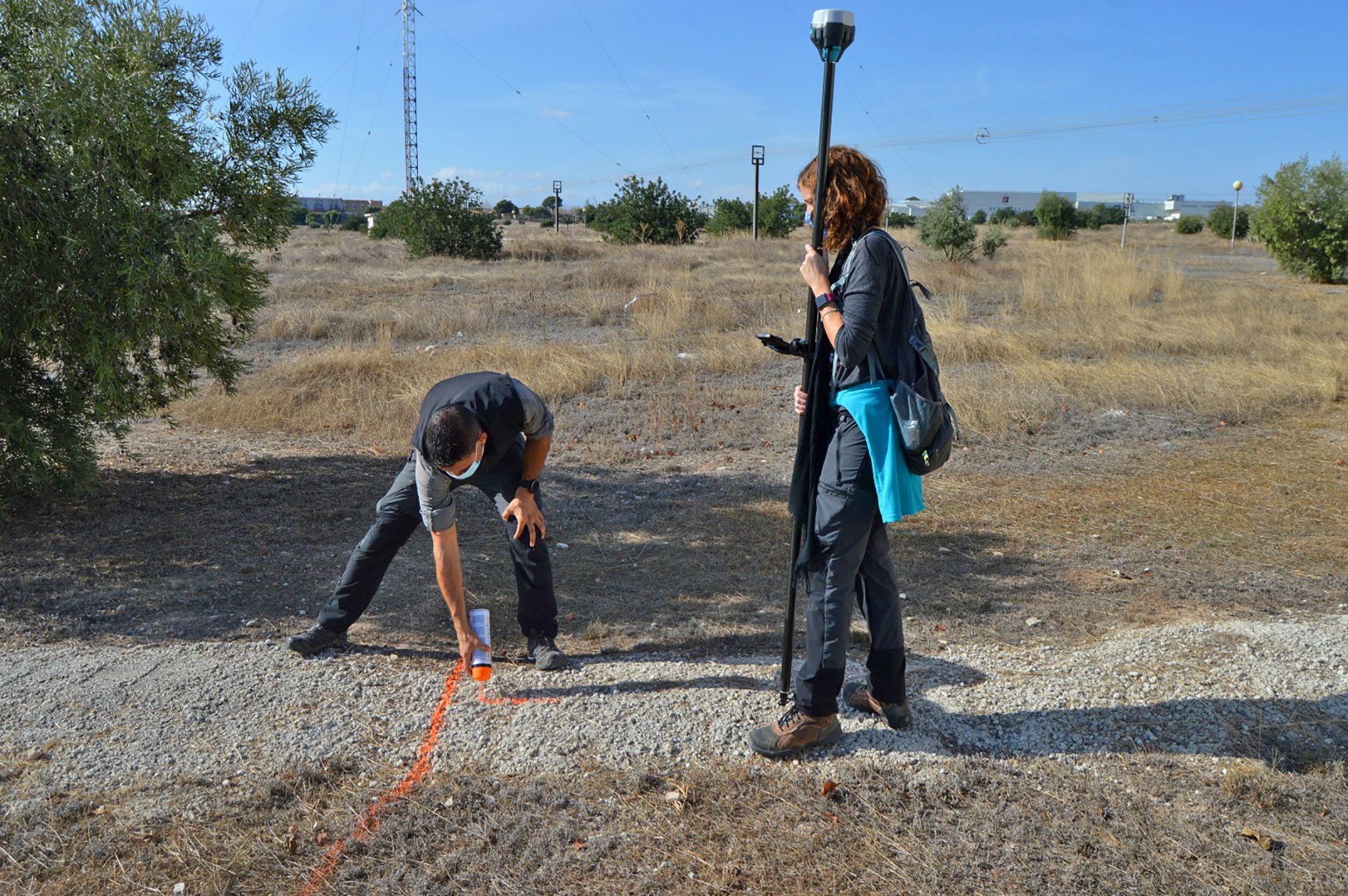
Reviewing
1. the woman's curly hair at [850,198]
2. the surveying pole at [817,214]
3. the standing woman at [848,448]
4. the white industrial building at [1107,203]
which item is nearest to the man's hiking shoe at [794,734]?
the standing woman at [848,448]

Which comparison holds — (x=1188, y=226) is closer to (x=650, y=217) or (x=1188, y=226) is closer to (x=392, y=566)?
(x=650, y=217)

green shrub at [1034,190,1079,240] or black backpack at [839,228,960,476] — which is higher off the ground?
A: green shrub at [1034,190,1079,240]

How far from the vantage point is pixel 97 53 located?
5.33 m

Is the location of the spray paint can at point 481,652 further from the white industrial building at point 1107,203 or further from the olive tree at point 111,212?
the white industrial building at point 1107,203

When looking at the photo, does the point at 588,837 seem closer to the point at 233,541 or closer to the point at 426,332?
the point at 233,541

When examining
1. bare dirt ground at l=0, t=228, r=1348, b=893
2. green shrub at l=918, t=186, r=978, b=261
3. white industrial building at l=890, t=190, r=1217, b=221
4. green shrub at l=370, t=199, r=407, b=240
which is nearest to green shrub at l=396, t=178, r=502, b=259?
green shrub at l=370, t=199, r=407, b=240

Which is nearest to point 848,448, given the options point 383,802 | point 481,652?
point 481,652

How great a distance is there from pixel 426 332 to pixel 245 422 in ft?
15.7

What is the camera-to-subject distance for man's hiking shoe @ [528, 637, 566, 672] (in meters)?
4.01

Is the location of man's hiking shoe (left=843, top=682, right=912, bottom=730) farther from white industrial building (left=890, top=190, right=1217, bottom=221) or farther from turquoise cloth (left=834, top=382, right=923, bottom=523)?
white industrial building (left=890, top=190, right=1217, bottom=221)

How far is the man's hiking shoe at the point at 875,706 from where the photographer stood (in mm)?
3445

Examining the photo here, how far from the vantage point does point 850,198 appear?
308cm

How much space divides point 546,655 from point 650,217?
29195 mm

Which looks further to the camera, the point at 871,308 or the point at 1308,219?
the point at 1308,219
